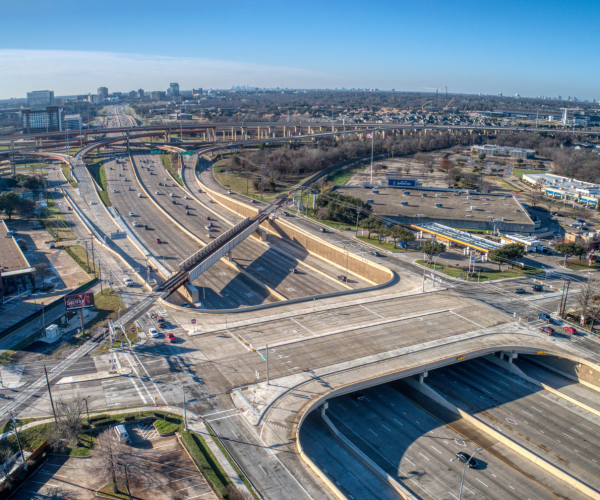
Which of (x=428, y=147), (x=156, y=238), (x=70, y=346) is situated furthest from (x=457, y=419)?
(x=428, y=147)

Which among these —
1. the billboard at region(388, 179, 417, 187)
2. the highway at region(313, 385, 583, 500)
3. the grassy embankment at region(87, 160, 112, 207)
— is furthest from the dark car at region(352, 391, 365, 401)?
the grassy embankment at region(87, 160, 112, 207)

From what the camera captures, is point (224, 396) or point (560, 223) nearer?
point (224, 396)

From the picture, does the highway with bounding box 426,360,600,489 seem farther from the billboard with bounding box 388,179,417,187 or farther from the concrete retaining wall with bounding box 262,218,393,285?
the billboard with bounding box 388,179,417,187

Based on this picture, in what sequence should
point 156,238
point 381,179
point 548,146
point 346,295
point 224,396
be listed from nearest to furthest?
point 224,396, point 346,295, point 156,238, point 381,179, point 548,146

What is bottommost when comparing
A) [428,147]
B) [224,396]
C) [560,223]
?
[224,396]

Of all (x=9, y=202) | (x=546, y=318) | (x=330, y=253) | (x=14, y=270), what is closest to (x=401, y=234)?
(x=330, y=253)

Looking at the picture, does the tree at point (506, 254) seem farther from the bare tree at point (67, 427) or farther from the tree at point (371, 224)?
the bare tree at point (67, 427)

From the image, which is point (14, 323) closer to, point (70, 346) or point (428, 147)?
point (70, 346)

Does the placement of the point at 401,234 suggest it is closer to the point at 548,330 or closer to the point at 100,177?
the point at 548,330

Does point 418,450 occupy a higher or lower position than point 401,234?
lower
